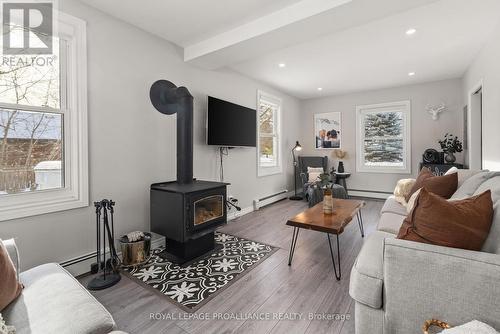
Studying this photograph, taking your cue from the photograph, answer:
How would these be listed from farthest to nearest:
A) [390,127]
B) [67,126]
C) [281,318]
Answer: [390,127], [67,126], [281,318]

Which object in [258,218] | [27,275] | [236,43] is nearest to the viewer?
[27,275]

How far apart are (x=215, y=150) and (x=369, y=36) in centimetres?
250

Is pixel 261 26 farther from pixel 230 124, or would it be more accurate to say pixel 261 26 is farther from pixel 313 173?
pixel 313 173

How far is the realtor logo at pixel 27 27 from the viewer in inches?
75.9

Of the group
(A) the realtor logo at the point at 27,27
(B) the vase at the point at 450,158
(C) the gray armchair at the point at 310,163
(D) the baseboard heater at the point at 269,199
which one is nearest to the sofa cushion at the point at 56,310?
(A) the realtor logo at the point at 27,27

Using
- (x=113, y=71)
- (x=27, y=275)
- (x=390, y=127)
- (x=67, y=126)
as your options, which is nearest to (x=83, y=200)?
(x=67, y=126)

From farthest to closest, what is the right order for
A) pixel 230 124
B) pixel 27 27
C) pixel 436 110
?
pixel 436 110
pixel 230 124
pixel 27 27

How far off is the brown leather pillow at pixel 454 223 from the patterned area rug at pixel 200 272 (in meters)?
1.51

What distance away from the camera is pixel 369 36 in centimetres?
290

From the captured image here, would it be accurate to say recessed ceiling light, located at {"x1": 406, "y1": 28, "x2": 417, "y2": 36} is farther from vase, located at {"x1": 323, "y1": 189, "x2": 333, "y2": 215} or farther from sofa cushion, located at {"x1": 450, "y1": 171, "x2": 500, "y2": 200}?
vase, located at {"x1": 323, "y1": 189, "x2": 333, "y2": 215}

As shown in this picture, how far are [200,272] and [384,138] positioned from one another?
198 inches

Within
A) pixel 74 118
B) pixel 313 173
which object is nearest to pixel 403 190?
pixel 313 173

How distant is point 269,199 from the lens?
196 inches

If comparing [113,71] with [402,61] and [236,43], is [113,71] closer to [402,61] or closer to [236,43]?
[236,43]
